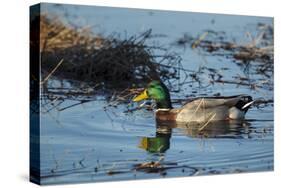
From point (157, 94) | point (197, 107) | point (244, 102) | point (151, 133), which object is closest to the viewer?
point (151, 133)

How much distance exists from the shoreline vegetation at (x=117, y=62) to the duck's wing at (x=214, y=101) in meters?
0.13

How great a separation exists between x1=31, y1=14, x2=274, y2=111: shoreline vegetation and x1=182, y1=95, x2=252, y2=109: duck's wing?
0.13 meters

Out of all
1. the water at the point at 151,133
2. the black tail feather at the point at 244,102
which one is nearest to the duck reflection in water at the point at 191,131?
the water at the point at 151,133

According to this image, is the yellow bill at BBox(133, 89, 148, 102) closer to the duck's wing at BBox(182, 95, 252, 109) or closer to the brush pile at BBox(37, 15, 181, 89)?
the brush pile at BBox(37, 15, 181, 89)

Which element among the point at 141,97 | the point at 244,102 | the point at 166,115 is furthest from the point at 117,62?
the point at 244,102

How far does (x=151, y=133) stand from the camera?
8.34 metres

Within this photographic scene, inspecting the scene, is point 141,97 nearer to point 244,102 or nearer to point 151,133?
point 151,133

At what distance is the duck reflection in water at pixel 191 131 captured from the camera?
8281mm

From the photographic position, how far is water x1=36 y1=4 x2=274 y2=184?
786cm

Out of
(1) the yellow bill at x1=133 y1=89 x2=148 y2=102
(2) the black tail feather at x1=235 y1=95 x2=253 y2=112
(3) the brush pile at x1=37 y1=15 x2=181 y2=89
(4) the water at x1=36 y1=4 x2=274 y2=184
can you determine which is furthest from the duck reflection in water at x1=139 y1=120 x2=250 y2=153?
(3) the brush pile at x1=37 y1=15 x2=181 y2=89

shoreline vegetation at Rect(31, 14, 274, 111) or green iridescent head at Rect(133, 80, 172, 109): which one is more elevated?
shoreline vegetation at Rect(31, 14, 274, 111)

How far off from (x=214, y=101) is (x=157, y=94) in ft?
2.13

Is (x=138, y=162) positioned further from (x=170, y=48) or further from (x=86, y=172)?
(x=170, y=48)

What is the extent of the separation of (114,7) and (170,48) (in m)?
0.74
